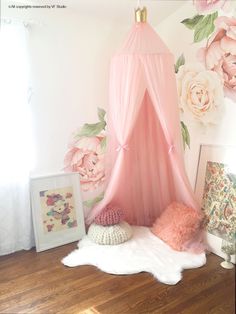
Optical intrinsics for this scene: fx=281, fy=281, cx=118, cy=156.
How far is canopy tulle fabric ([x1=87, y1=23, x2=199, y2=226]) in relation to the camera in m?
2.44

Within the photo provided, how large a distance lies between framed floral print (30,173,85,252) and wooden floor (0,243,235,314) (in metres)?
0.30

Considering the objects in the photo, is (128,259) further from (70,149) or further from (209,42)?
(209,42)

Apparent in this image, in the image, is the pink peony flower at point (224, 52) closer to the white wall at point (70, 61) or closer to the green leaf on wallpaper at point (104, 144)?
the white wall at point (70, 61)

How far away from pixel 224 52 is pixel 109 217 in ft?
5.73

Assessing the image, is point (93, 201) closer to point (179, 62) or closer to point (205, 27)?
point (179, 62)

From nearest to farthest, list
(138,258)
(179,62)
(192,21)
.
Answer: (138,258), (192,21), (179,62)

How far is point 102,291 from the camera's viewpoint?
198 cm

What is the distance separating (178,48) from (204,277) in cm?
207

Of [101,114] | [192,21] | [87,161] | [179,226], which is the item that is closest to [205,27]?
[192,21]

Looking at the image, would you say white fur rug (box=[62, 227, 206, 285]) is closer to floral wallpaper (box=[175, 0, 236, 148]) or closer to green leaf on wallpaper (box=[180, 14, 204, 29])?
floral wallpaper (box=[175, 0, 236, 148])

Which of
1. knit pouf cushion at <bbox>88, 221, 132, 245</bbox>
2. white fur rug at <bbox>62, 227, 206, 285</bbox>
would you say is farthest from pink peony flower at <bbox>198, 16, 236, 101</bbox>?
knit pouf cushion at <bbox>88, 221, 132, 245</bbox>

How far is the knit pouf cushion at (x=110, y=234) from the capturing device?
2.55m

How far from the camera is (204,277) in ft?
6.96

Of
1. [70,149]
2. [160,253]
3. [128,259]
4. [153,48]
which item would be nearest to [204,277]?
[160,253]
